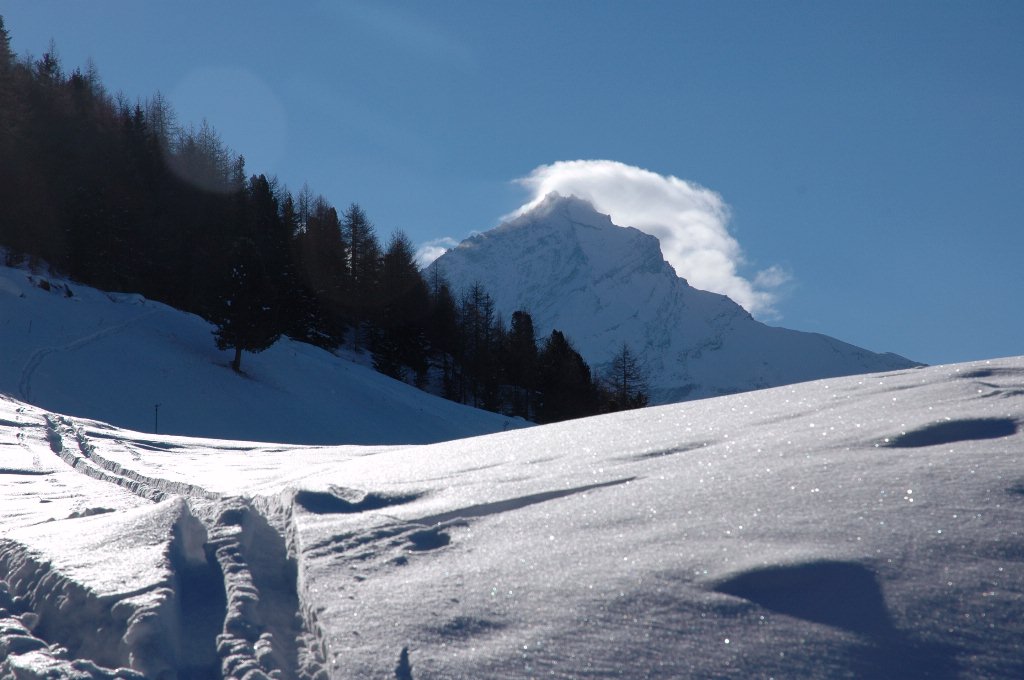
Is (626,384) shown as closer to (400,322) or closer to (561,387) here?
(561,387)

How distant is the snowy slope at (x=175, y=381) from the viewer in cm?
2131

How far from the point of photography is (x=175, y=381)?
24.3 m

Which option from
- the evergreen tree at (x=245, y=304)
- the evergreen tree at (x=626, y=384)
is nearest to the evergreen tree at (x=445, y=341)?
→ the evergreen tree at (x=626, y=384)

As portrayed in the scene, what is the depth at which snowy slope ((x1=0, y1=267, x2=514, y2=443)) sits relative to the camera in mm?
21312

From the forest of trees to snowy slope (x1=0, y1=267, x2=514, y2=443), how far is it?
3778 mm

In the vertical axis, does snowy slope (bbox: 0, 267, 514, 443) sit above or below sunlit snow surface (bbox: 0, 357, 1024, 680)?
above

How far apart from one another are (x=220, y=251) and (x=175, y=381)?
16931 millimetres

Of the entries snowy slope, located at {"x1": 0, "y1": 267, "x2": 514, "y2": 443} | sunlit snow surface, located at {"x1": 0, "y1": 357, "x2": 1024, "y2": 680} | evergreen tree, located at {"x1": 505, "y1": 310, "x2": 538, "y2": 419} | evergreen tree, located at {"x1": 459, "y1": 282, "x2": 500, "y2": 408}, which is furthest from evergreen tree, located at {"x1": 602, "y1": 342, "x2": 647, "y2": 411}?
sunlit snow surface, located at {"x1": 0, "y1": 357, "x2": 1024, "y2": 680}

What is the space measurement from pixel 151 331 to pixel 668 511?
27.9m

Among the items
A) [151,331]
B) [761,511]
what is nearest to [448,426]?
[151,331]

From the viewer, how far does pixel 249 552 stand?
363cm

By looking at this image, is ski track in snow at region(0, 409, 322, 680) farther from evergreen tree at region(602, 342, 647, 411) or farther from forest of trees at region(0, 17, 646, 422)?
evergreen tree at region(602, 342, 647, 411)

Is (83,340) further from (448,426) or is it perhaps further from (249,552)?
(249,552)

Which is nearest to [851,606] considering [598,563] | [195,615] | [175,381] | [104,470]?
[598,563]
